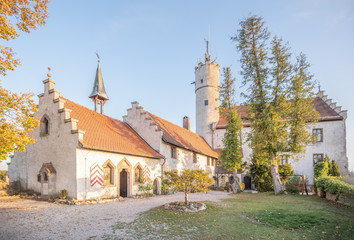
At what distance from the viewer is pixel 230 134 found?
24141 millimetres

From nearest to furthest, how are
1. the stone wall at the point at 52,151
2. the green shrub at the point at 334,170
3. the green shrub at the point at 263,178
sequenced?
1. the stone wall at the point at 52,151
2. the green shrub at the point at 263,178
3. the green shrub at the point at 334,170

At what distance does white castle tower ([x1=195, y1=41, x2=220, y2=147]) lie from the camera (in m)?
37.2

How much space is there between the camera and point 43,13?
336 inches

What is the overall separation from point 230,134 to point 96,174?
14.6m

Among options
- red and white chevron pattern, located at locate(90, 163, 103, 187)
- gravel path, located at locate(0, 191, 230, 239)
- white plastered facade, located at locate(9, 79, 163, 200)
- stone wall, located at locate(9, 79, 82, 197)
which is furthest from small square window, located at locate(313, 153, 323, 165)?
stone wall, located at locate(9, 79, 82, 197)

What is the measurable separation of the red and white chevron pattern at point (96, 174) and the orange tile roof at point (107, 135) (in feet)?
4.28

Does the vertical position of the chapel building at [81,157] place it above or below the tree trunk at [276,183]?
above

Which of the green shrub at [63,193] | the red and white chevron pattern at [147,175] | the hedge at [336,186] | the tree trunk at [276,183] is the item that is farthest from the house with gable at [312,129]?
the green shrub at [63,193]

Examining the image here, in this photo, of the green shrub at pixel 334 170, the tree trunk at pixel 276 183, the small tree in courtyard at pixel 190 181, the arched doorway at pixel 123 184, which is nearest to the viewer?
the small tree in courtyard at pixel 190 181

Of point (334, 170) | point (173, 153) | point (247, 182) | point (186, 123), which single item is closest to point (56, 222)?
point (173, 153)

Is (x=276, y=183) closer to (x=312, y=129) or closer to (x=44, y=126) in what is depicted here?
(x=312, y=129)

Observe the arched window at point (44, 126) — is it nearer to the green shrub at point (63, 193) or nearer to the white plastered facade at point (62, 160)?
the white plastered facade at point (62, 160)

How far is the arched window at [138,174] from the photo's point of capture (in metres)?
19.0

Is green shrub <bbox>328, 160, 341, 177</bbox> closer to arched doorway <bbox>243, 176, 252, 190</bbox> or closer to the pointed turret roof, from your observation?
arched doorway <bbox>243, 176, 252, 190</bbox>
